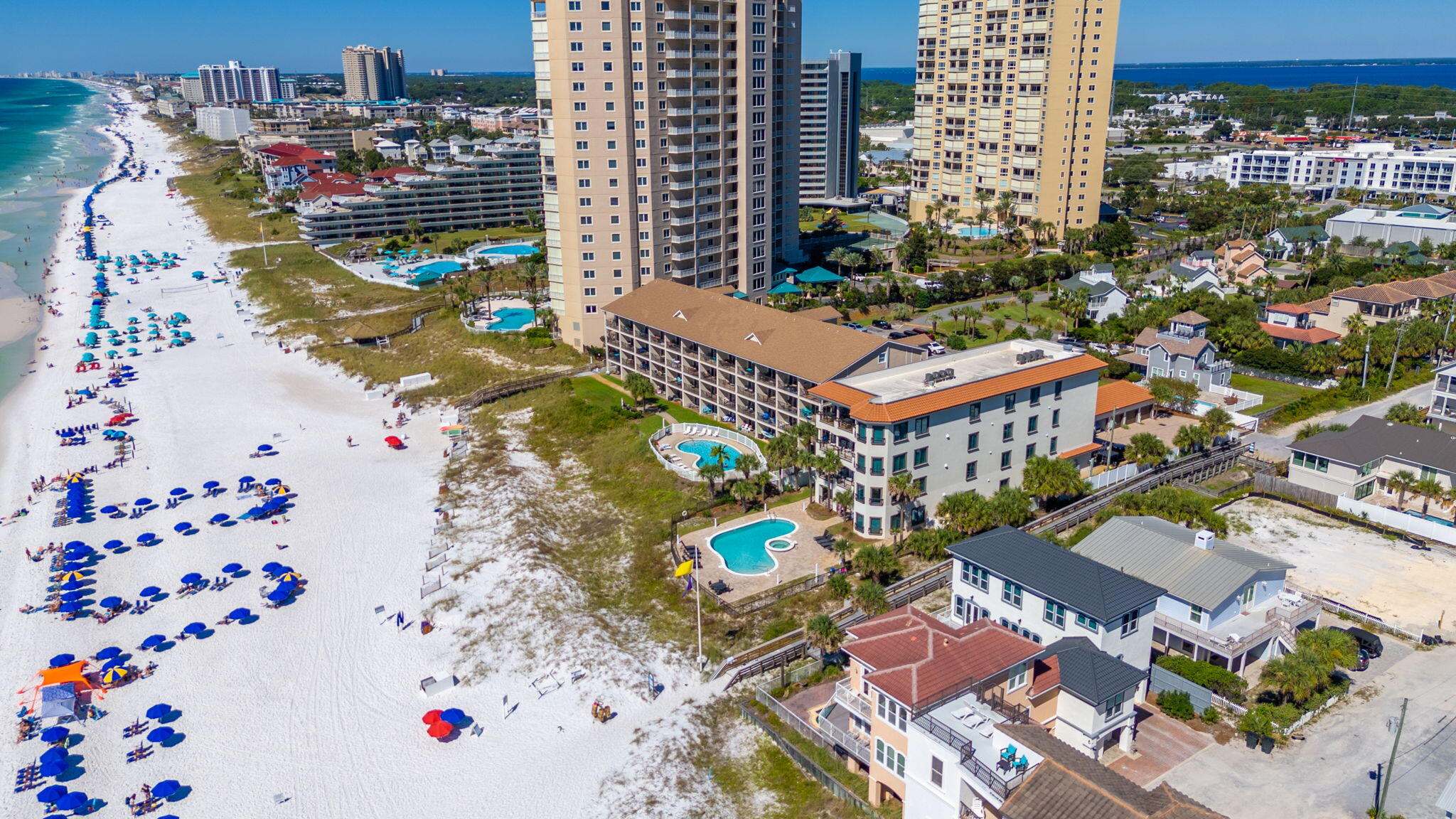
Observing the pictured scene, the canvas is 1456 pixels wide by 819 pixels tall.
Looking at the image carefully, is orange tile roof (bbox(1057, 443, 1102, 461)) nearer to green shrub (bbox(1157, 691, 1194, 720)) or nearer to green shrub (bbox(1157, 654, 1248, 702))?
green shrub (bbox(1157, 654, 1248, 702))

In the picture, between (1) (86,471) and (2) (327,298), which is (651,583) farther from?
(2) (327,298)

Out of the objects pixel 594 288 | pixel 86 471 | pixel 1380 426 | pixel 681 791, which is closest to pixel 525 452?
pixel 594 288

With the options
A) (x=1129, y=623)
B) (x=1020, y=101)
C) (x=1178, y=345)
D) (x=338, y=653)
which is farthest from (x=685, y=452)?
(x=1020, y=101)

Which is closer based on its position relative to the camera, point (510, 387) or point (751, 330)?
point (751, 330)

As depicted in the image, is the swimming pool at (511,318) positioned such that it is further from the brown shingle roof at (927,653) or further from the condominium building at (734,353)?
the brown shingle roof at (927,653)

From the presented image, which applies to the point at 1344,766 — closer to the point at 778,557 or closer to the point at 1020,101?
the point at 778,557

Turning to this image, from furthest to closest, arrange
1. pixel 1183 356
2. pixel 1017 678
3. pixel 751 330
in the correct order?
pixel 1183 356 < pixel 751 330 < pixel 1017 678
